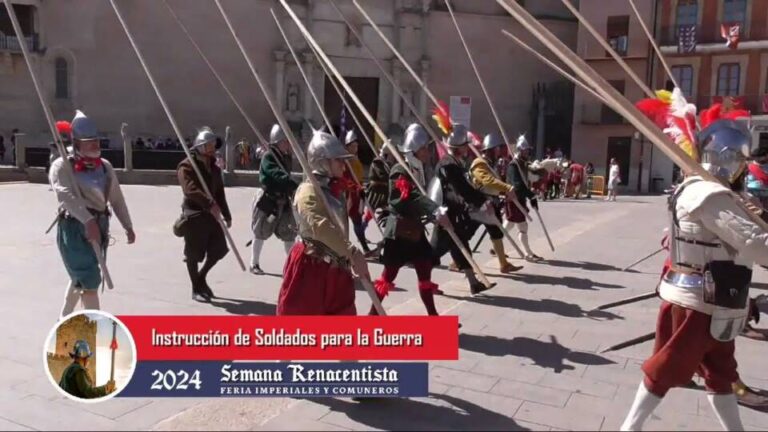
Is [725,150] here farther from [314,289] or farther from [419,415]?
[314,289]

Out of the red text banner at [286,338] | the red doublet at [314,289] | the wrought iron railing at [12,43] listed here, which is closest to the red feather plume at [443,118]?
the red text banner at [286,338]

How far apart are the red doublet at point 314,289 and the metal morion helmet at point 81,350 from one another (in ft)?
3.64

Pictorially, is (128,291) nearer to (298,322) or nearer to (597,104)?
(298,322)

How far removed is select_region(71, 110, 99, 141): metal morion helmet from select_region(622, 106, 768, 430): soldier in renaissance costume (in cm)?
383

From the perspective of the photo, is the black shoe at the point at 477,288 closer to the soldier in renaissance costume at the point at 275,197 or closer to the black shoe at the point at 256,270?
the soldier in renaissance costume at the point at 275,197

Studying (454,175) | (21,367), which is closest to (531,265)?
(454,175)

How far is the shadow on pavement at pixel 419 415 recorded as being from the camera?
153 inches

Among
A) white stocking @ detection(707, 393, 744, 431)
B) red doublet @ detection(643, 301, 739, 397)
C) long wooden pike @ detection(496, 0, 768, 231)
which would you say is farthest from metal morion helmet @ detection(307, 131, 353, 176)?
white stocking @ detection(707, 393, 744, 431)

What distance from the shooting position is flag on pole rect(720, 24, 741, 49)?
29016 mm

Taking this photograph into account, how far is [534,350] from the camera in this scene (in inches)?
214

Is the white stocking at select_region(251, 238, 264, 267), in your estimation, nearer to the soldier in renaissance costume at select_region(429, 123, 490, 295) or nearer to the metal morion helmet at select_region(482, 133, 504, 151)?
the soldier in renaissance costume at select_region(429, 123, 490, 295)

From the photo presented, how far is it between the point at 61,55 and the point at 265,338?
3092cm

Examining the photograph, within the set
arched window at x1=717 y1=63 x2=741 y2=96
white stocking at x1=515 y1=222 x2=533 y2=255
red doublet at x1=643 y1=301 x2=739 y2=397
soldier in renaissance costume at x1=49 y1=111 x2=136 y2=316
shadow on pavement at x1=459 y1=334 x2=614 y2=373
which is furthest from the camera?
arched window at x1=717 y1=63 x2=741 y2=96

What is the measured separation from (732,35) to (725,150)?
29570mm
